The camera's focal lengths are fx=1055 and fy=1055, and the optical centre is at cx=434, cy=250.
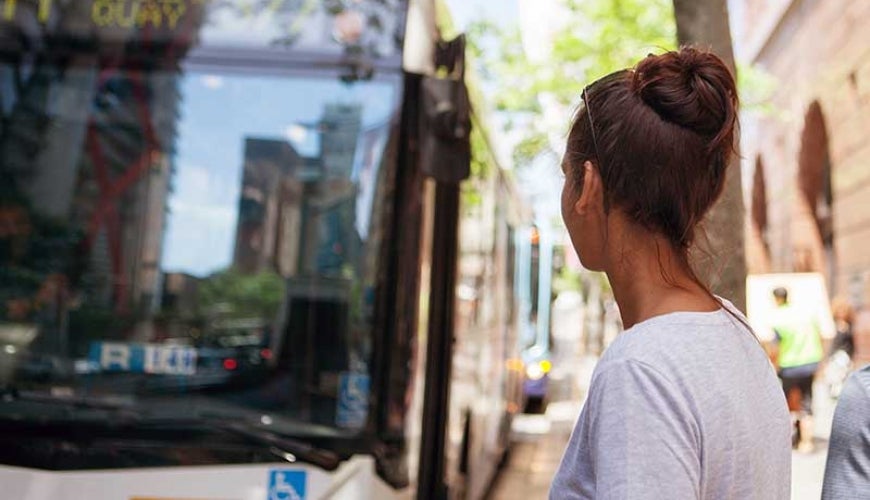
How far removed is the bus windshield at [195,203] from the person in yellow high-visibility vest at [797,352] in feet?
23.6

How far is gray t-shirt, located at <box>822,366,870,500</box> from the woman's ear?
627 mm

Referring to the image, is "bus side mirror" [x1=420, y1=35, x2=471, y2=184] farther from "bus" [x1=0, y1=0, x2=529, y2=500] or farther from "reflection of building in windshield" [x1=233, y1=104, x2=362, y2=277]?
"reflection of building in windshield" [x1=233, y1=104, x2=362, y2=277]

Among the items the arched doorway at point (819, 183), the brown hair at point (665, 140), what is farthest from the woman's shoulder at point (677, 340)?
the arched doorway at point (819, 183)

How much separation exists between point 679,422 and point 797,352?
992 centimetres

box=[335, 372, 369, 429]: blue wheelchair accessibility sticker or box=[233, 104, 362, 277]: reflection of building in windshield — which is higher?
box=[233, 104, 362, 277]: reflection of building in windshield

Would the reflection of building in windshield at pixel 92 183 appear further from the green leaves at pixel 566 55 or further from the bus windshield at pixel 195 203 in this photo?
the green leaves at pixel 566 55

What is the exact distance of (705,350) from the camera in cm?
135

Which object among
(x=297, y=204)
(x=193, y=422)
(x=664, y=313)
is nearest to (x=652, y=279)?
(x=664, y=313)

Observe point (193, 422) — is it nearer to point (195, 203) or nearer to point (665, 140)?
point (195, 203)

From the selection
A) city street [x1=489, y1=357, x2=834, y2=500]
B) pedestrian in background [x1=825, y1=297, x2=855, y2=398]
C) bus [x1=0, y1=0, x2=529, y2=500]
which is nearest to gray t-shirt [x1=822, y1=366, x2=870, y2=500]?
bus [x1=0, y1=0, x2=529, y2=500]

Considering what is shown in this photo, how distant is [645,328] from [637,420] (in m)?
0.15

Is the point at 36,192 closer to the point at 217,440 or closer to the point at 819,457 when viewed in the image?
Answer: the point at 217,440

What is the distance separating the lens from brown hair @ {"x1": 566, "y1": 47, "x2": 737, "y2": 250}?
1.40m

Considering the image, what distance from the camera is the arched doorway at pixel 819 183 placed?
18484mm
